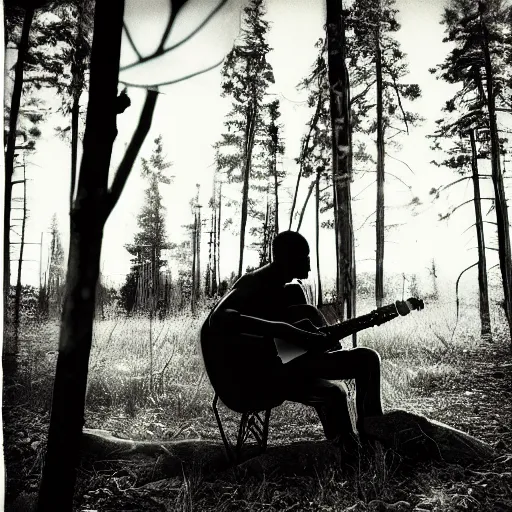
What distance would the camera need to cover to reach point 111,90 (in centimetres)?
242

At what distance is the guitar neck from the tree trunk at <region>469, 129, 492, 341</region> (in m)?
0.60

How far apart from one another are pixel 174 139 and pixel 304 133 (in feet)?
3.10

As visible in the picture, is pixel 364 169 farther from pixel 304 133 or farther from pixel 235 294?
pixel 235 294

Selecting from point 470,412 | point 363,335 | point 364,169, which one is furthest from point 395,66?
point 470,412

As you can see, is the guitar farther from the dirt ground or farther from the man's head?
the dirt ground

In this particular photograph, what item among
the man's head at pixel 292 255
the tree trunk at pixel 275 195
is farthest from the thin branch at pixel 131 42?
the man's head at pixel 292 255

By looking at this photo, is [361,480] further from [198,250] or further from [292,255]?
[198,250]

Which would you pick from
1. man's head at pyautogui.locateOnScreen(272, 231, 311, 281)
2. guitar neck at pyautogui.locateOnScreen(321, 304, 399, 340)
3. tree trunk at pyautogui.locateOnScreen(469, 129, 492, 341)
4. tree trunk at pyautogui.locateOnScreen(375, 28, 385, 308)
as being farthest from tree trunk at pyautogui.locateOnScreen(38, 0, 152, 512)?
tree trunk at pyautogui.locateOnScreen(469, 129, 492, 341)

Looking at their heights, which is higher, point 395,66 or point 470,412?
point 395,66

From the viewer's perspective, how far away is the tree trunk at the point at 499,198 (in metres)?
2.59

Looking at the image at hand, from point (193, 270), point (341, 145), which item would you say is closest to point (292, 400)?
point (193, 270)

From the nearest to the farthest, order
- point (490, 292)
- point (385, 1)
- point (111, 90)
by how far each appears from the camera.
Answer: point (111, 90) → point (490, 292) → point (385, 1)

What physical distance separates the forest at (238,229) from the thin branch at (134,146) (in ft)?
0.05

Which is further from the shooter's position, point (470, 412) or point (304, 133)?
point (304, 133)
